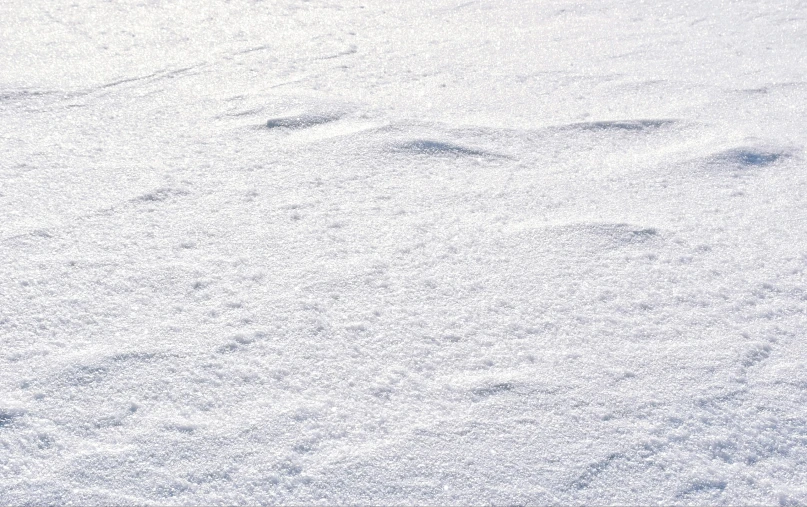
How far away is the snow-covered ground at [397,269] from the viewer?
1099 mm

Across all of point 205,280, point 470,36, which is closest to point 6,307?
point 205,280

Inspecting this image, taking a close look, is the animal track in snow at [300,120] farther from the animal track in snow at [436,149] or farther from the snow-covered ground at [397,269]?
the animal track in snow at [436,149]

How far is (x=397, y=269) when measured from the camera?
4.75ft

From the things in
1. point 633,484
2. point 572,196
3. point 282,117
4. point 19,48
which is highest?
point 19,48

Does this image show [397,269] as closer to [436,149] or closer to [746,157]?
[436,149]

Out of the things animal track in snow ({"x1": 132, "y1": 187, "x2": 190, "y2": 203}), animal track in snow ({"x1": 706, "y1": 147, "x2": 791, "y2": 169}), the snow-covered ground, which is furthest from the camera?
animal track in snow ({"x1": 706, "y1": 147, "x2": 791, "y2": 169})

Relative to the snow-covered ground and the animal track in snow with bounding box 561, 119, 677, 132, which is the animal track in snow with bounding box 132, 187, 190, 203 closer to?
the snow-covered ground

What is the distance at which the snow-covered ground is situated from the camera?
3.60ft

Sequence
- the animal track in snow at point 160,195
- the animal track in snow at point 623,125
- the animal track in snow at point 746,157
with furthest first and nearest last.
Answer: the animal track in snow at point 623,125 < the animal track in snow at point 746,157 < the animal track in snow at point 160,195

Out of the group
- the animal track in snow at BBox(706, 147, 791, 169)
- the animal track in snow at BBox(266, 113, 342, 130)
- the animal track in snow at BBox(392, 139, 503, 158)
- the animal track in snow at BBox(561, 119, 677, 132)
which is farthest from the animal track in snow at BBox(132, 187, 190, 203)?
the animal track in snow at BBox(706, 147, 791, 169)

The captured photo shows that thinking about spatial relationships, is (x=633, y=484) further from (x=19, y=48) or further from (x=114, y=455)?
(x=19, y=48)

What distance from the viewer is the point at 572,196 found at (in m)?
1.68

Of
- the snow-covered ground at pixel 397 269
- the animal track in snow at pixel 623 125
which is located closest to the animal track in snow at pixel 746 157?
the snow-covered ground at pixel 397 269

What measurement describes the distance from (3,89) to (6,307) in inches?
36.8
